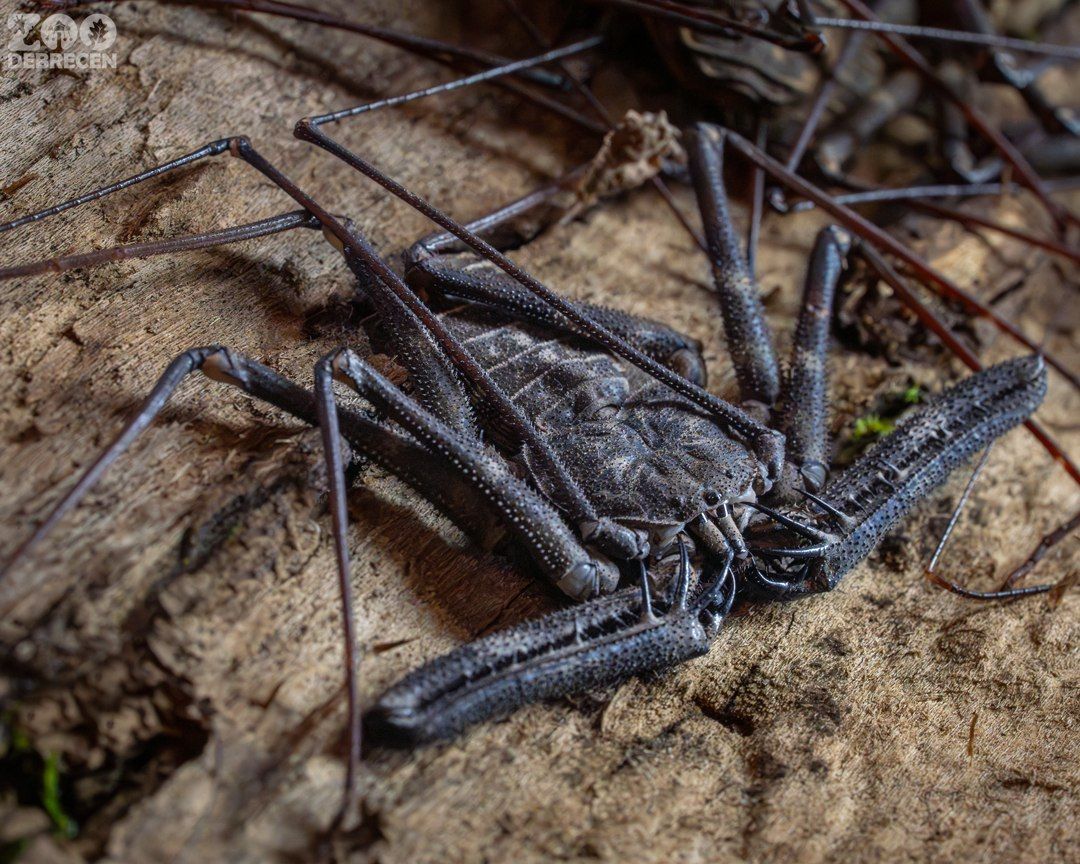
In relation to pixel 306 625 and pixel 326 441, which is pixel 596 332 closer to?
pixel 326 441

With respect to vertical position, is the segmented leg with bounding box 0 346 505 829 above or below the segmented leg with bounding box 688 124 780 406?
above

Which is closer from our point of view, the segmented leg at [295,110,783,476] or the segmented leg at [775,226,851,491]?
the segmented leg at [295,110,783,476]

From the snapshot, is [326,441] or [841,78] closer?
[326,441]

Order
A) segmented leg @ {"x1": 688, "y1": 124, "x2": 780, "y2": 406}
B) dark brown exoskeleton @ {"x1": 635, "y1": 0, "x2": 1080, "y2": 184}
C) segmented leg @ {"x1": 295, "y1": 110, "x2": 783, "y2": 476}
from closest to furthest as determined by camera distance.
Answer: segmented leg @ {"x1": 295, "y1": 110, "x2": 783, "y2": 476} < segmented leg @ {"x1": 688, "y1": 124, "x2": 780, "y2": 406} < dark brown exoskeleton @ {"x1": 635, "y1": 0, "x2": 1080, "y2": 184}

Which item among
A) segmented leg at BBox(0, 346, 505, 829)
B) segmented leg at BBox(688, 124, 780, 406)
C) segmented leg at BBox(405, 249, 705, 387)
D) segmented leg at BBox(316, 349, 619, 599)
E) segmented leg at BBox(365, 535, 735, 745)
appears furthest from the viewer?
segmented leg at BBox(688, 124, 780, 406)

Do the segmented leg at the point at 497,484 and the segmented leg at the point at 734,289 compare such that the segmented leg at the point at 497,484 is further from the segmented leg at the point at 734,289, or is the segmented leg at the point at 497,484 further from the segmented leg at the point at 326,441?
the segmented leg at the point at 734,289

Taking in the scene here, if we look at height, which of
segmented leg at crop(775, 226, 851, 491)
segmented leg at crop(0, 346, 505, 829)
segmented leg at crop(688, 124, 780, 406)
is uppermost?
segmented leg at crop(0, 346, 505, 829)

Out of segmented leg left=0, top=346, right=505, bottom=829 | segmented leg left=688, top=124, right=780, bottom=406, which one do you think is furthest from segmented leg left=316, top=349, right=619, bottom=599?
segmented leg left=688, top=124, right=780, bottom=406

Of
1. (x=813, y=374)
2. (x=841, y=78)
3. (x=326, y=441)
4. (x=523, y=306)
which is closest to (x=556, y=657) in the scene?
(x=326, y=441)

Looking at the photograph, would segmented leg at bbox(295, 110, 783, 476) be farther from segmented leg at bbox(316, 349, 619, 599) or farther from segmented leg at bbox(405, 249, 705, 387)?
segmented leg at bbox(316, 349, 619, 599)

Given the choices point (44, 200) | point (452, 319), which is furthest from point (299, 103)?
point (452, 319)
